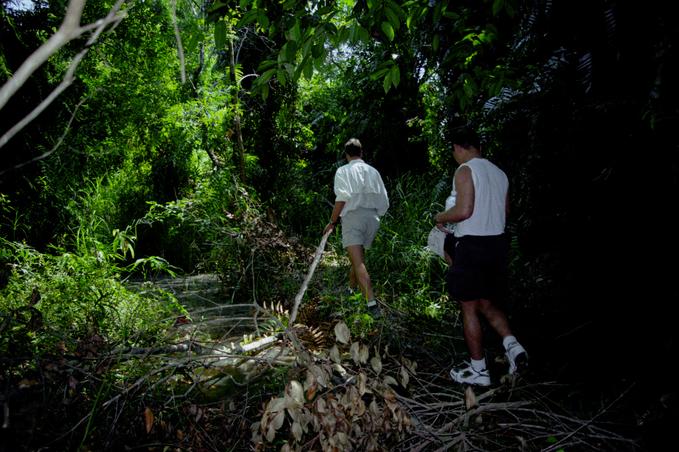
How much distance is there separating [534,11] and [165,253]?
664 cm

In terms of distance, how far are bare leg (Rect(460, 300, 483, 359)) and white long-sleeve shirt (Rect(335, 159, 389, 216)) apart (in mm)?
1791

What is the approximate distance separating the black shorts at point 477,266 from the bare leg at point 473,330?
0.10 metres

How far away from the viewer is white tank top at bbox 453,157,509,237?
2.90 m

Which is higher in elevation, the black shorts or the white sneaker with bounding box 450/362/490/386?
the black shorts

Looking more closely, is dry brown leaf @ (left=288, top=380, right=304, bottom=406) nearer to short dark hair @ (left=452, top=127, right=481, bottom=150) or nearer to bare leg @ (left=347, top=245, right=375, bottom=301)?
short dark hair @ (left=452, top=127, right=481, bottom=150)

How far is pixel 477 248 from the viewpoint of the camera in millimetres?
2951

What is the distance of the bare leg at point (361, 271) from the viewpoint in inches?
163

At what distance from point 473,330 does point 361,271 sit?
150 centimetres

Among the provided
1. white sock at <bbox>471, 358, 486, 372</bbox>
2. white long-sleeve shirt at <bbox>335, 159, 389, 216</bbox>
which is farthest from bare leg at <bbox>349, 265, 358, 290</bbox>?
white sock at <bbox>471, 358, 486, 372</bbox>

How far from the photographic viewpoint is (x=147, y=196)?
7656mm

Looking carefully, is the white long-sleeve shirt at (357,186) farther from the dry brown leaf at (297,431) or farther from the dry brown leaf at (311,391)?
the dry brown leaf at (297,431)

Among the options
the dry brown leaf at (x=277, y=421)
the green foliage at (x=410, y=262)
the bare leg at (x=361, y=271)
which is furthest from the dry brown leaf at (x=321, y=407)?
the green foliage at (x=410, y=262)

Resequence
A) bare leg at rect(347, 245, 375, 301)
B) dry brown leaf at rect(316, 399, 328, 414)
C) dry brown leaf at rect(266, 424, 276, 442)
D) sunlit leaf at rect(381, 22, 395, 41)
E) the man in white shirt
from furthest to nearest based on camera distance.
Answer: the man in white shirt
bare leg at rect(347, 245, 375, 301)
sunlit leaf at rect(381, 22, 395, 41)
dry brown leaf at rect(316, 399, 328, 414)
dry brown leaf at rect(266, 424, 276, 442)

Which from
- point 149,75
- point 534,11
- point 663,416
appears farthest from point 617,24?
point 149,75
